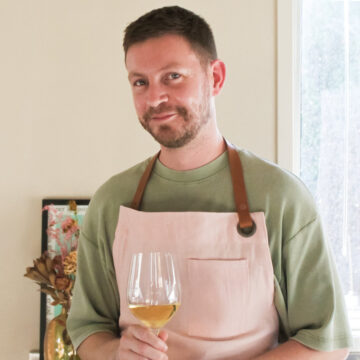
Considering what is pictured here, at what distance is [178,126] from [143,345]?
47 cm

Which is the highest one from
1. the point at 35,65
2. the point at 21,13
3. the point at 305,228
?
the point at 21,13

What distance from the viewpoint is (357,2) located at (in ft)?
8.87

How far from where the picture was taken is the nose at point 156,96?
4.50 feet

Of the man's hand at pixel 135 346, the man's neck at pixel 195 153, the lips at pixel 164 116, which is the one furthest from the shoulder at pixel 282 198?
the man's hand at pixel 135 346

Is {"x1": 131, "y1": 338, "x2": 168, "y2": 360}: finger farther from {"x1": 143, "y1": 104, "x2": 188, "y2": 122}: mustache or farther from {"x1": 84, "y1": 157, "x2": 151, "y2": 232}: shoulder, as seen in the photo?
{"x1": 143, "y1": 104, "x2": 188, "y2": 122}: mustache

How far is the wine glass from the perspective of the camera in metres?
1.18

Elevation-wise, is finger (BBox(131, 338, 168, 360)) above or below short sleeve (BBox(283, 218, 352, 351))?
below

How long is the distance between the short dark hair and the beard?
14 cm

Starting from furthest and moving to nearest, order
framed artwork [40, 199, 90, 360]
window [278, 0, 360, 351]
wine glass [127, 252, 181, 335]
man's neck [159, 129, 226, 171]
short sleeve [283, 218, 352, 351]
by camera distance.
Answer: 1. window [278, 0, 360, 351]
2. framed artwork [40, 199, 90, 360]
3. man's neck [159, 129, 226, 171]
4. short sleeve [283, 218, 352, 351]
5. wine glass [127, 252, 181, 335]

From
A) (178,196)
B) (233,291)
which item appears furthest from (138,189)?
(233,291)

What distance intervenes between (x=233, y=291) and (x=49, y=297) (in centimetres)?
138

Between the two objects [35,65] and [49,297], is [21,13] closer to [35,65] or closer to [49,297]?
[35,65]

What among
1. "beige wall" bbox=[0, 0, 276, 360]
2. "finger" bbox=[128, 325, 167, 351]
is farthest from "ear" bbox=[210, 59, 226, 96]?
"beige wall" bbox=[0, 0, 276, 360]

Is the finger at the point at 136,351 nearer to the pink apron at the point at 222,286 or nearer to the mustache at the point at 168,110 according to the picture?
the pink apron at the point at 222,286
